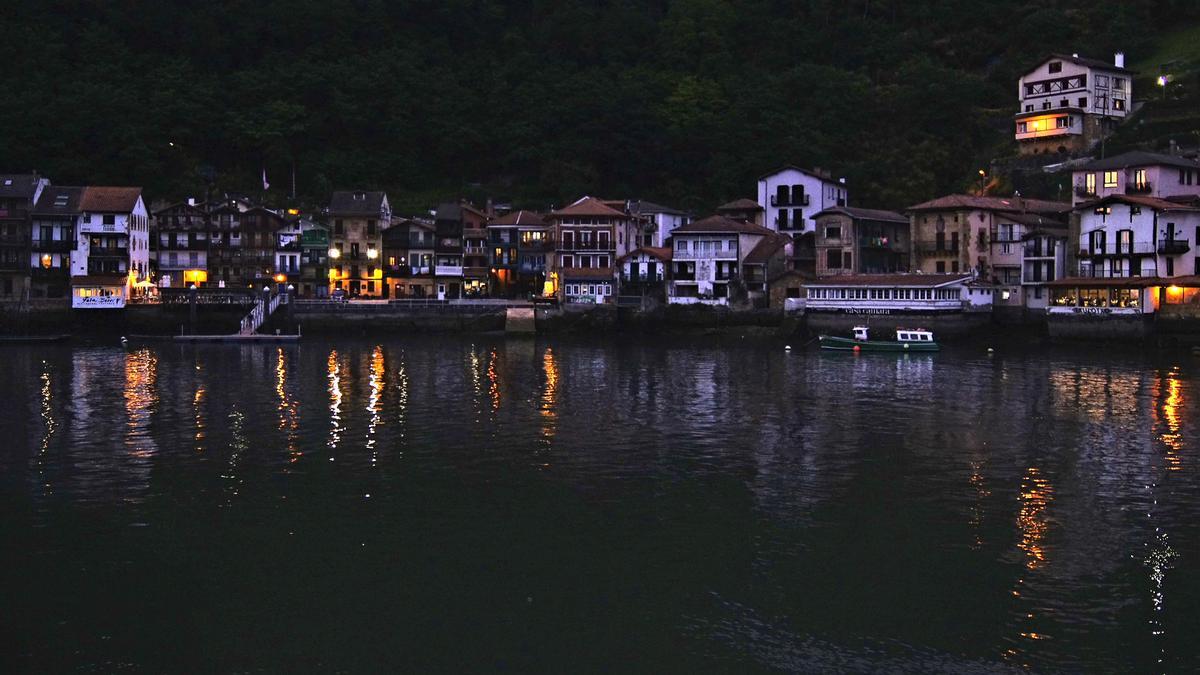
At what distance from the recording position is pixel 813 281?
278 feet

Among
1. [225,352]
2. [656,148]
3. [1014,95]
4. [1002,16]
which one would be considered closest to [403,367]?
[225,352]

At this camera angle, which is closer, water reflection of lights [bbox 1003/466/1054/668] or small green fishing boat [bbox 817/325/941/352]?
water reflection of lights [bbox 1003/466/1054/668]

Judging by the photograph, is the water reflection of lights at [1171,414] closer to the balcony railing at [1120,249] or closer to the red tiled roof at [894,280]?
the balcony railing at [1120,249]

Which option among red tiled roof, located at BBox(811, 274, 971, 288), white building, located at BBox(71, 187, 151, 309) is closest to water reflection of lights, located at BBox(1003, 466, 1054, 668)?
red tiled roof, located at BBox(811, 274, 971, 288)

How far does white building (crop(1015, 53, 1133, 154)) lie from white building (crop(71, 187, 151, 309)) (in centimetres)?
8238

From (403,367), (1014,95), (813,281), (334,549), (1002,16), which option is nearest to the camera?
(334,549)

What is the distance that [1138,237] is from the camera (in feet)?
243

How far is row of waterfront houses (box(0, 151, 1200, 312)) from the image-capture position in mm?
78375

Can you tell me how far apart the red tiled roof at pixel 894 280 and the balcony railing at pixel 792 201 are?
55.1 ft

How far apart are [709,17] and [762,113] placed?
31.0 metres

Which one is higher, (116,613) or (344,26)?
(344,26)

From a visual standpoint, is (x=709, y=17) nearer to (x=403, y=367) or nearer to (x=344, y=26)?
(x=344, y=26)

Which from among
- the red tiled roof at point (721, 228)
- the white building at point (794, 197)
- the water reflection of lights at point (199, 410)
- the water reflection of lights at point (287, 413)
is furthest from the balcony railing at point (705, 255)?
the water reflection of lights at point (199, 410)

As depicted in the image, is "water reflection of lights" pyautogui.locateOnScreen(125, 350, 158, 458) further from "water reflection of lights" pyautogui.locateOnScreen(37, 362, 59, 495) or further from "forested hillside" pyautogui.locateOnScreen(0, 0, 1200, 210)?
"forested hillside" pyautogui.locateOnScreen(0, 0, 1200, 210)
